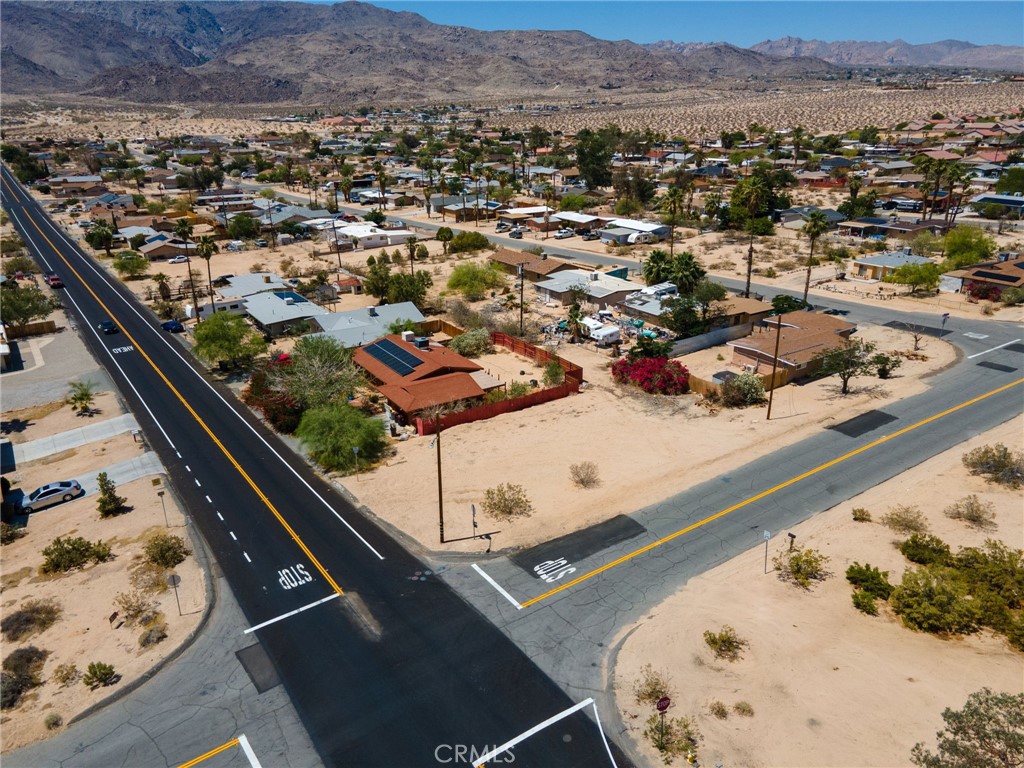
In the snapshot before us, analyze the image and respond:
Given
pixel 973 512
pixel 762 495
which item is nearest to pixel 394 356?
pixel 762 495

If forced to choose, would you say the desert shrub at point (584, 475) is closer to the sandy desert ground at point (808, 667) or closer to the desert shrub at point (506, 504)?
the desert shrub at point (506, 504)

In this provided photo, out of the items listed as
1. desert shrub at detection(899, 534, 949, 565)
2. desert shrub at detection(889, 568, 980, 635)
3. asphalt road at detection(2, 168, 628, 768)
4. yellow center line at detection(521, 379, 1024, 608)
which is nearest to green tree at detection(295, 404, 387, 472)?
asphalt road at detection(2, 168, 628, 768)

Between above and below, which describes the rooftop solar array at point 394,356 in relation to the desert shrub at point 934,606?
above

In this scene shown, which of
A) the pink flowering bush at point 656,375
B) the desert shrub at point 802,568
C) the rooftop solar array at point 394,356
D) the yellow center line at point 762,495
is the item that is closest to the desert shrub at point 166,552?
the yellow center line at point 762,495

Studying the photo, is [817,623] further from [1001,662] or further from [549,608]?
[549,608]

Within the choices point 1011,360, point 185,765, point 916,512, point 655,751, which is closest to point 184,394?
point 185,765

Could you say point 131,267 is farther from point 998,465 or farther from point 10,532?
point 998,465

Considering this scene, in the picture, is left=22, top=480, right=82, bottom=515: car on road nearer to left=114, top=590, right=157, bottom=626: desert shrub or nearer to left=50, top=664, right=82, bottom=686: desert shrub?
left=114, top=590, right=157, bottom=626: desert shrub
